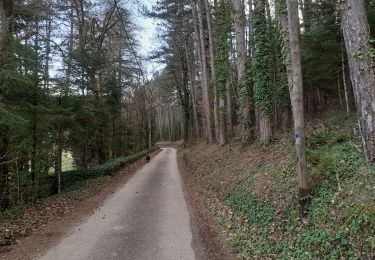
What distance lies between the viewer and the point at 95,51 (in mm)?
20484

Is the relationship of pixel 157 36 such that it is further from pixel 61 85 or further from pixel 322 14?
pixel 61 85

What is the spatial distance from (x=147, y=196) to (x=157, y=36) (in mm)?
22096

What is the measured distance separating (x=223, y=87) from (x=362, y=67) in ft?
45.7

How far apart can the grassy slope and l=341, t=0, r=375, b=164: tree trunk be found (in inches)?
25.2

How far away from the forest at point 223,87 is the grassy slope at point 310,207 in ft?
0.17

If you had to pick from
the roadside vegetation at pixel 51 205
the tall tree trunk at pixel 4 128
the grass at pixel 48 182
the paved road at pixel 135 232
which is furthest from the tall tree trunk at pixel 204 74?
the tall tree trunk at pixel 4 128

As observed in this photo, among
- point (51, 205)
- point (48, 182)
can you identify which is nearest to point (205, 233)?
point (51, 205)

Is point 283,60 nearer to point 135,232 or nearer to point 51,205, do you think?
point 135,232

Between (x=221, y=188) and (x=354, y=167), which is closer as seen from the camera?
(x=354, y=167)

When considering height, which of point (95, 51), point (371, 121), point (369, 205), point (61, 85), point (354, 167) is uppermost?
point (95, 51)

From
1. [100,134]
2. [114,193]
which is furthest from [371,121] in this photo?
[100,134]

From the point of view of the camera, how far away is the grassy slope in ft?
16.9

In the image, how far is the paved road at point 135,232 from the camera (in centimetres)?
668

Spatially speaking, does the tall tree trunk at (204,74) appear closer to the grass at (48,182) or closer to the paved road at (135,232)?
the grass at (48,182)
